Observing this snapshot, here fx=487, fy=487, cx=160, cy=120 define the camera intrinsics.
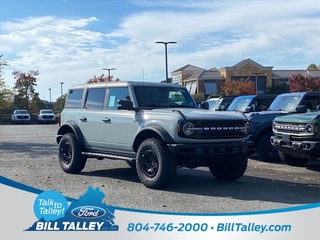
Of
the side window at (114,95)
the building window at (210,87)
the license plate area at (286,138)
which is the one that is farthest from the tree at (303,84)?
the side window at (114,95)

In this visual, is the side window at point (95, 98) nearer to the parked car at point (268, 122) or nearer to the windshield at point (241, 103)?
the parked car at point (268, 122)

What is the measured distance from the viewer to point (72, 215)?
5.42 metres

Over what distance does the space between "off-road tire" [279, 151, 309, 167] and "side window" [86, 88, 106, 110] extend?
442 cm

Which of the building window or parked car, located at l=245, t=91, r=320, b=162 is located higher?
the building window

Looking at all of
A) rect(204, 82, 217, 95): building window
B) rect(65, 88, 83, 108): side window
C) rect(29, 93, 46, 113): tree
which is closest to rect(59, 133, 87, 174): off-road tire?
rect(65, 88, 83, 108): side window

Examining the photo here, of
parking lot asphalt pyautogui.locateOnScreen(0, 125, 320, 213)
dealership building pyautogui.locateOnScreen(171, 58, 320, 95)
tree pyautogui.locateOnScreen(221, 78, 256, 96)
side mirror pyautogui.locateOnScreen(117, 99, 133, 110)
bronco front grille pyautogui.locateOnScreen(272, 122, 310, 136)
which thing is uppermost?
dealership building pyautogui.locateOnScreen(171, 58, 320, 95)

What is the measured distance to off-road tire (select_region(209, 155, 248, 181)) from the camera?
9.00m

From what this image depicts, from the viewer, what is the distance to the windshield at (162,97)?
9320mm

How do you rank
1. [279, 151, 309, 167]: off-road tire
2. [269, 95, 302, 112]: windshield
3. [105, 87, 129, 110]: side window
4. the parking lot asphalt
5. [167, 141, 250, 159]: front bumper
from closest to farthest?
the parking lot asphalt < [167, 141, 250, 159]: front bumper < [105, 87, 129, 110]: side window < [279, 151, 309, 167]: off-road tire < [269, 95, 302, 112]: windshield

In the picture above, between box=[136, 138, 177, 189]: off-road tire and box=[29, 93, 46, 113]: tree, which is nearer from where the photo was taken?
box=[136, 138, 177, 189]: off-road tire

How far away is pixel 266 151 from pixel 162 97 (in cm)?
403

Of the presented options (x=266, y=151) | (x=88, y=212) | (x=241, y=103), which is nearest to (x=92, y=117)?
(x=88, y=212)

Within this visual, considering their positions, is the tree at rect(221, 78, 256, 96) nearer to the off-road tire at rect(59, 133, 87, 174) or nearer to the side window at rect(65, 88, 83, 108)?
the side window at rect(65, 88, 83, 108)

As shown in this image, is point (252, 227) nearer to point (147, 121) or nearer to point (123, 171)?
point (147, 121)
